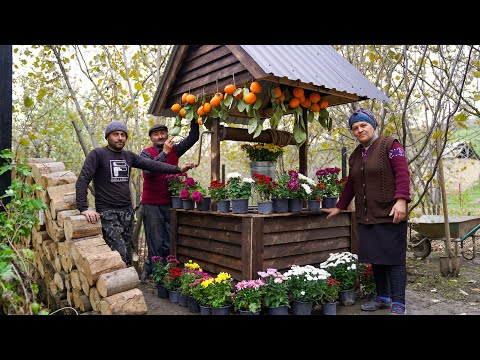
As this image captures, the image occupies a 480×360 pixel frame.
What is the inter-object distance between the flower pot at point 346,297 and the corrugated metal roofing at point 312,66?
2.20 m

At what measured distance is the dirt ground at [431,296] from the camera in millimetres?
4121

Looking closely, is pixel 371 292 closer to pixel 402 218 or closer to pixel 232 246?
pixel 402 218

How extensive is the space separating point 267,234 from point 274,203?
341 millimetres

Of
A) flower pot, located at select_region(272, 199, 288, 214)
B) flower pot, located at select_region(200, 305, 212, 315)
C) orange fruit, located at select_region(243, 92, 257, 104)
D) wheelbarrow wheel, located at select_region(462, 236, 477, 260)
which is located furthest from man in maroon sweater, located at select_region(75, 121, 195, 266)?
wheelbarrow wheel, located at select_region(462, 236, 477, 260)

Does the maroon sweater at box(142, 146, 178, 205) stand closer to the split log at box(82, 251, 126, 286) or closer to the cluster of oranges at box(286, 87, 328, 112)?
the split log at box(82, 251, 126, 286)

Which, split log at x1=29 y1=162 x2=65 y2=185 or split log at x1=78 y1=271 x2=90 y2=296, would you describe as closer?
split log at x1=78 y1=271 x2=90 y2=296

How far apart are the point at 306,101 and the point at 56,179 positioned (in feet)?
9.68

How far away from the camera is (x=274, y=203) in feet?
13.7

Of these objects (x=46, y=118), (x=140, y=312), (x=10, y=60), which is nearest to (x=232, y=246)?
(x=140, y=312)

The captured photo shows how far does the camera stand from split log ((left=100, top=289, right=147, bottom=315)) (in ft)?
10.9

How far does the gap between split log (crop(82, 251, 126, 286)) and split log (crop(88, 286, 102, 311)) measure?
0.06 m

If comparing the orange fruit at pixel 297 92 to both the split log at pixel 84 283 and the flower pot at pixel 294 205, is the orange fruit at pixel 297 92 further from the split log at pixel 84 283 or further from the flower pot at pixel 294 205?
the split log at pixel 84 283

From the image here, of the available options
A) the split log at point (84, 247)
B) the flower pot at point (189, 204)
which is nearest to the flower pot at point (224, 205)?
the flower pot at point (189, 204)

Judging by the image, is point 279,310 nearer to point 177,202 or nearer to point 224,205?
point 224,205
